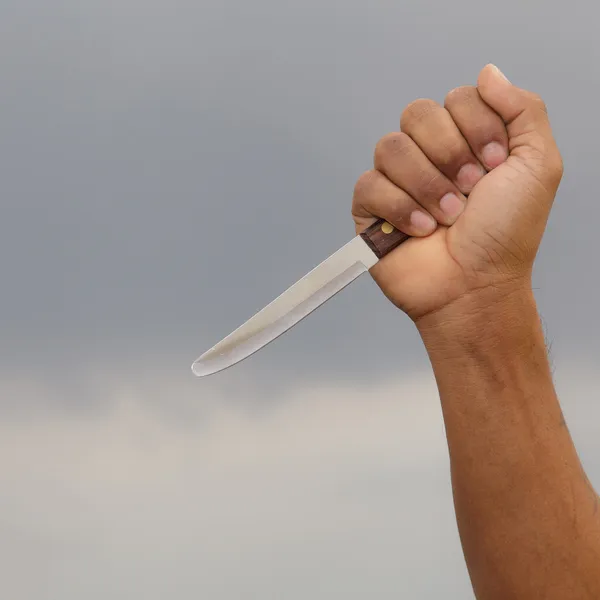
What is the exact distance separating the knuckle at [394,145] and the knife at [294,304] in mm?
512

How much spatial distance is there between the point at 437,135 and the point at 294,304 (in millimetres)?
1488

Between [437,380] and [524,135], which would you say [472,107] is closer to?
[524,135]

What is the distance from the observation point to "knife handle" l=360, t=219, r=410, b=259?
242 inches

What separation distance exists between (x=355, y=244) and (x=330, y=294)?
0.39 meters

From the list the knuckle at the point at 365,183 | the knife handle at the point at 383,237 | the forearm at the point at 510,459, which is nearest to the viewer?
the forearm at the point at 510,459

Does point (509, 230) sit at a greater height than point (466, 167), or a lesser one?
lesser

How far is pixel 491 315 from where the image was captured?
5.80 metres

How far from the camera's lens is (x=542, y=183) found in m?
5.94

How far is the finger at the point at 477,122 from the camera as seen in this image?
5.81 meters

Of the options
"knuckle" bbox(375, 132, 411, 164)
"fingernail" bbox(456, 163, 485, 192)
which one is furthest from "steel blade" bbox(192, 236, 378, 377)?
"fingernail" bbox(456, 163, 485, 192)

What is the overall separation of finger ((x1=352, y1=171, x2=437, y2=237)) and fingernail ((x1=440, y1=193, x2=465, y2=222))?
11 centimetres

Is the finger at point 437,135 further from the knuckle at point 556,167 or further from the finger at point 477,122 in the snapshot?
the knuckle at point 556,167

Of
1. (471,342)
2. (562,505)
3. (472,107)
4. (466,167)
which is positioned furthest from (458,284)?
(562,505)

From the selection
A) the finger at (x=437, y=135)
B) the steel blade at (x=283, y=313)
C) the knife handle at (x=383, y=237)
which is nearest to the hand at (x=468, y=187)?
the finger at (x=437, y=135)
